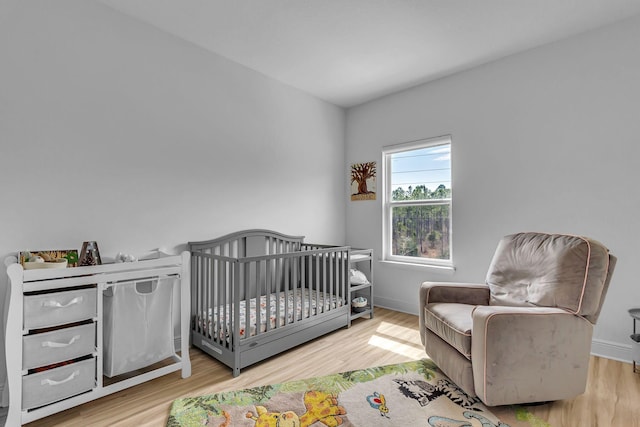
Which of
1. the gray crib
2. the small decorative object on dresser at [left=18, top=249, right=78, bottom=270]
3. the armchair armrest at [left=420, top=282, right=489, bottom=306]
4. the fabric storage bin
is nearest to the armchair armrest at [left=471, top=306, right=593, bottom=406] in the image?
the armchair armrest at [left=420, top=282, right=489, bottom=306]

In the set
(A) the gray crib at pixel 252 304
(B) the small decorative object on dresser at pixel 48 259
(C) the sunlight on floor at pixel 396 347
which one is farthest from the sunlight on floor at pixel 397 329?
(B) the small decorative object on dresser at pixel 48 259

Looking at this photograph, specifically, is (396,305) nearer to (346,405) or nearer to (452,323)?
(452,323)

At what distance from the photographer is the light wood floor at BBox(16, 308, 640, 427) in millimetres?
1643

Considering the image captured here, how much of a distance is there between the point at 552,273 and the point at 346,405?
1.40 metres

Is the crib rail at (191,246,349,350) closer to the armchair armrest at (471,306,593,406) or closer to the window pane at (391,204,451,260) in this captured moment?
the window pane at (391,204,451,260)

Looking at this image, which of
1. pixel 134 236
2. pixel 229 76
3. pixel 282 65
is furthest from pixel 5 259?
pixel 282 65

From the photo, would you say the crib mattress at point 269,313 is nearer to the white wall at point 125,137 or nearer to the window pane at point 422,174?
the white wall at point 125,137

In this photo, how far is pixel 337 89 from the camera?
3.45 m

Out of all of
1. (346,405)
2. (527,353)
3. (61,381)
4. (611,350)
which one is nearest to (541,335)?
(527,353)

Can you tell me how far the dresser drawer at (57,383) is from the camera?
1.50m

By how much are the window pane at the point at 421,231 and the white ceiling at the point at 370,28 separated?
1412 millimetres

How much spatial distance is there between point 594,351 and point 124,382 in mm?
3263

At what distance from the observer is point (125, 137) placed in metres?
2.21

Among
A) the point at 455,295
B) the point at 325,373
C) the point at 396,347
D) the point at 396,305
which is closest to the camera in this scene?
the point at 325,373
